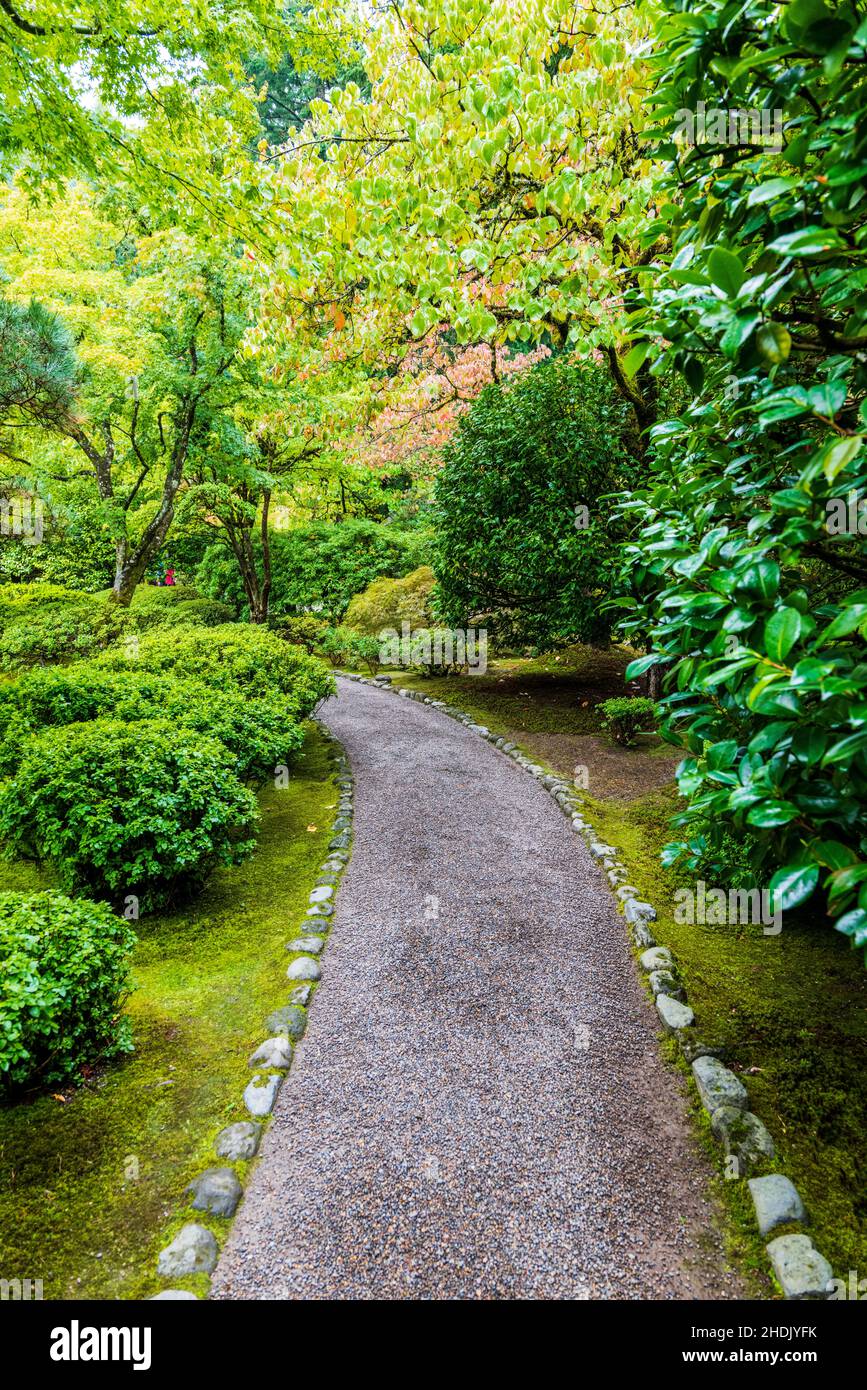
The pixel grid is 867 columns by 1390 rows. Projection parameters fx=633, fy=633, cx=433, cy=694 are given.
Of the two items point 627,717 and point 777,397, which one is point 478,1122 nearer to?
point 777,397

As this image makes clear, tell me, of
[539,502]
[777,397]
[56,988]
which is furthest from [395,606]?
[777,397]

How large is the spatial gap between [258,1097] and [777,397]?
3507mm

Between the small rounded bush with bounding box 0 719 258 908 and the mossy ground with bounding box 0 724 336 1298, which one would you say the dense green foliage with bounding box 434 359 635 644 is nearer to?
the small rounded bush with bounding box 0 719 258 908

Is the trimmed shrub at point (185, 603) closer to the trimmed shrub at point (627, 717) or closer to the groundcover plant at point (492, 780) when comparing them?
the groundcover plant at point (492, 780)

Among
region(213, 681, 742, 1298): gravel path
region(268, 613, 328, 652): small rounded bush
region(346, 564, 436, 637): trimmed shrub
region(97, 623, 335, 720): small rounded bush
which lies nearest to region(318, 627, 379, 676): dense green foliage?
region(268, 613, 328, 652): small rounded bush

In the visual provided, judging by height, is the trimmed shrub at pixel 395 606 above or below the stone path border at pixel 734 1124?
above

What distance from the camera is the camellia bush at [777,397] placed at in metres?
1.31

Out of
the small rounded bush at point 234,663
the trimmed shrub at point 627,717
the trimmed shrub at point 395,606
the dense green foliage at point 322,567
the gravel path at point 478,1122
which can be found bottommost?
the gravel path at point 478,1122

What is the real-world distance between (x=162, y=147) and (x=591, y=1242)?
8.23 meters

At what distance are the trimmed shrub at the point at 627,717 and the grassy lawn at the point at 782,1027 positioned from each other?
1.00 m

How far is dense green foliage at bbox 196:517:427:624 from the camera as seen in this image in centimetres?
1738

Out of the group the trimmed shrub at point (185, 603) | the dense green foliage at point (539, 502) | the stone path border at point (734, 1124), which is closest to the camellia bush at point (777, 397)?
the stone path border at point (734, 1124)
